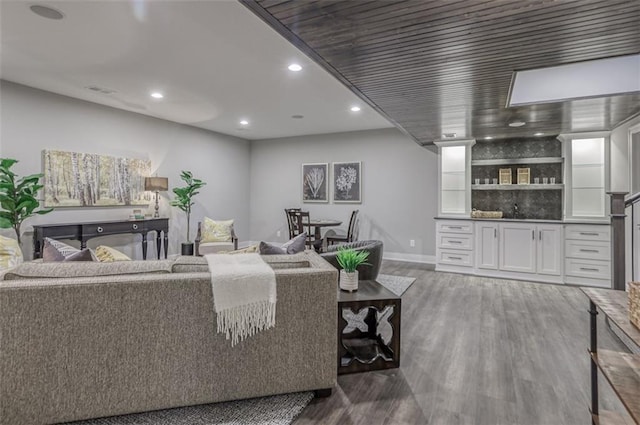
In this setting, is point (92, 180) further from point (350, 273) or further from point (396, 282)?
point (396, 282)

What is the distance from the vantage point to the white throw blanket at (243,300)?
1.81 metres

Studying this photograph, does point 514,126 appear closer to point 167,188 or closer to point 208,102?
point 208,102

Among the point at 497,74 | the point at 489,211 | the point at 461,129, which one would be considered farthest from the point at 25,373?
the point at 489,211

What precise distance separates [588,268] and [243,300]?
199 inches

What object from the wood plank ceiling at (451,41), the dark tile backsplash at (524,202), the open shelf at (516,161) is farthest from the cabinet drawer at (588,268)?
the wood plank ceiling at (451,41)

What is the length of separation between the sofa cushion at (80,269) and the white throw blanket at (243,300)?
1.12 ft

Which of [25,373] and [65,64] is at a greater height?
[65,64]

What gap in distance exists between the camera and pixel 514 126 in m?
4.55

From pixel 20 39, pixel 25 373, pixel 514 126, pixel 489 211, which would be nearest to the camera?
pixel 25 373

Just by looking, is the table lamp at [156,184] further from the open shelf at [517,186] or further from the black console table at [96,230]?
the open shelf at [517,186]

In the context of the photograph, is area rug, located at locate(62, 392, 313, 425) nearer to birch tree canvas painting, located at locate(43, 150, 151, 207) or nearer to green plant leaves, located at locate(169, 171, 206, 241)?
birch tree canvas painting, located at locate(43, 150, 151, 207)

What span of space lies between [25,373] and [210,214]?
552cm

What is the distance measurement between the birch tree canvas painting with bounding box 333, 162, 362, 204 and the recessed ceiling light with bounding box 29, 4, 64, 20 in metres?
5.13

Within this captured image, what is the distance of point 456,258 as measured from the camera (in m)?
5.46
